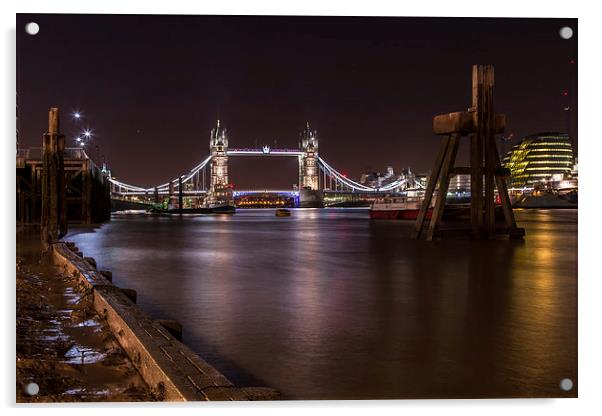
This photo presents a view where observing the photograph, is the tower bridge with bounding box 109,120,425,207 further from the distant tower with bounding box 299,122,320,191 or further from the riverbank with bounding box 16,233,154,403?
the riverbank with bounding box 16,233,154,403

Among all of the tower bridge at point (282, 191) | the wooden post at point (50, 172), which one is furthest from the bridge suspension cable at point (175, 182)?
the wooden post at point (50, 172)

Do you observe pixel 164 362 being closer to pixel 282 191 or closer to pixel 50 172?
pixel 50 172

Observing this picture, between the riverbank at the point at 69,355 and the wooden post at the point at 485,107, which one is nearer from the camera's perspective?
the riverbank at the point at 69,355

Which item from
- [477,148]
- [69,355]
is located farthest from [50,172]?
[69,355]

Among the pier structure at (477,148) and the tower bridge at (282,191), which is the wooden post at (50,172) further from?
the tower bridge at (282,191)

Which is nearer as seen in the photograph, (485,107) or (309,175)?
(485,107)

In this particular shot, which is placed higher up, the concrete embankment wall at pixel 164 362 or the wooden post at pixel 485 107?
the wooden post at pixel 485 107
